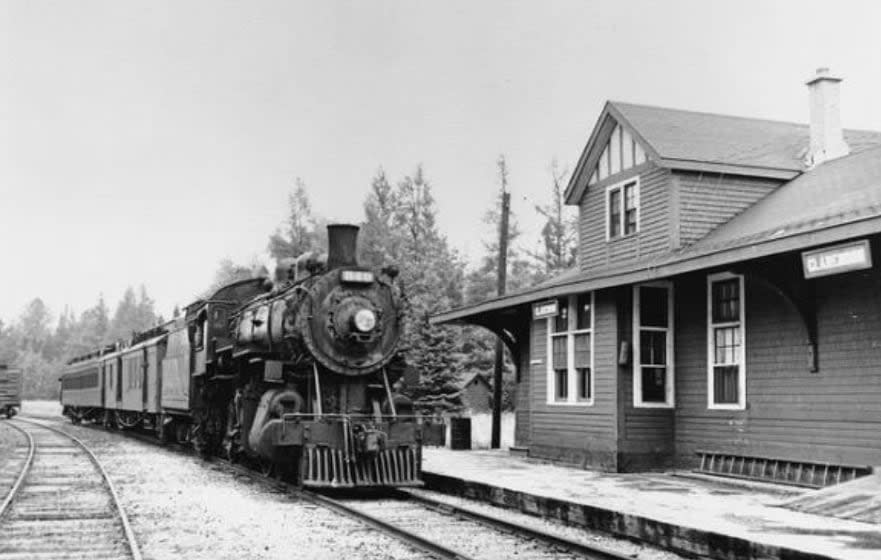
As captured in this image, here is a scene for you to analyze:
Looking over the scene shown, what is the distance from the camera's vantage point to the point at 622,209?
16219mm

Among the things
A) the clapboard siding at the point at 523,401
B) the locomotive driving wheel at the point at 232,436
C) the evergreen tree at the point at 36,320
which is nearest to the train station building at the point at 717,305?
the clapboard siding at the point at 523,401

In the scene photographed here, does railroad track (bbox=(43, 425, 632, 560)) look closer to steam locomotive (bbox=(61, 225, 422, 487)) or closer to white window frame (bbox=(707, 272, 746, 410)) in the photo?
steam locomotive (bbox=(61, 225, 422, 487))

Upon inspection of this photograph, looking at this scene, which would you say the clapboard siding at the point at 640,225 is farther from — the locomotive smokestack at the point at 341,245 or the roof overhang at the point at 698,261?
the locomotive smokestack at the point at 341,245

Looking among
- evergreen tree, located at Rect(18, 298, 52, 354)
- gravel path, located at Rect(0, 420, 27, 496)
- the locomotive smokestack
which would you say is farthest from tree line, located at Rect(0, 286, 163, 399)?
the locomotive smokestack

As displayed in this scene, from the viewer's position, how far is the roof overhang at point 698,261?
31.6 feet

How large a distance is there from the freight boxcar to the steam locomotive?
3121 centimetres

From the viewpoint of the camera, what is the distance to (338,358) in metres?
13.1

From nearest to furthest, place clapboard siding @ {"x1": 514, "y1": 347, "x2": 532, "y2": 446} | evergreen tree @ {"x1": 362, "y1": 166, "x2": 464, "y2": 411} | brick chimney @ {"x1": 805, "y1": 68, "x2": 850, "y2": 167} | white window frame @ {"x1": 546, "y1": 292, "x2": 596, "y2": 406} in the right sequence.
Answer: white window frame @ {"x1": 546, "y1": 292, "x2": 596, "y2": 406}
brick chimney @ {"x1": 805, "y1": 68, "x2": 850, "y2": 167}
clapboard siding @ {"x1": 514, "y1": 347, "x2": 532, "y2": 446}
evergreen tree @ {"x1": 362, "y1": 166, "x2": 464, "y2": 411}

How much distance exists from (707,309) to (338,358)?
503 centimetres

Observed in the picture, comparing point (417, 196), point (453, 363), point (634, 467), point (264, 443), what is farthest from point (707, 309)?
point (417, 196)

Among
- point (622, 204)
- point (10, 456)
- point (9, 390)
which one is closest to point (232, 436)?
point (10, 456)

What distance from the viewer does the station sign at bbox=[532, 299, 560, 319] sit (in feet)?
52.2

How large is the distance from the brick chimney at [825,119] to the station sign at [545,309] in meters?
4.62

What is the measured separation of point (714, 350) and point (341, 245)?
5.22m
